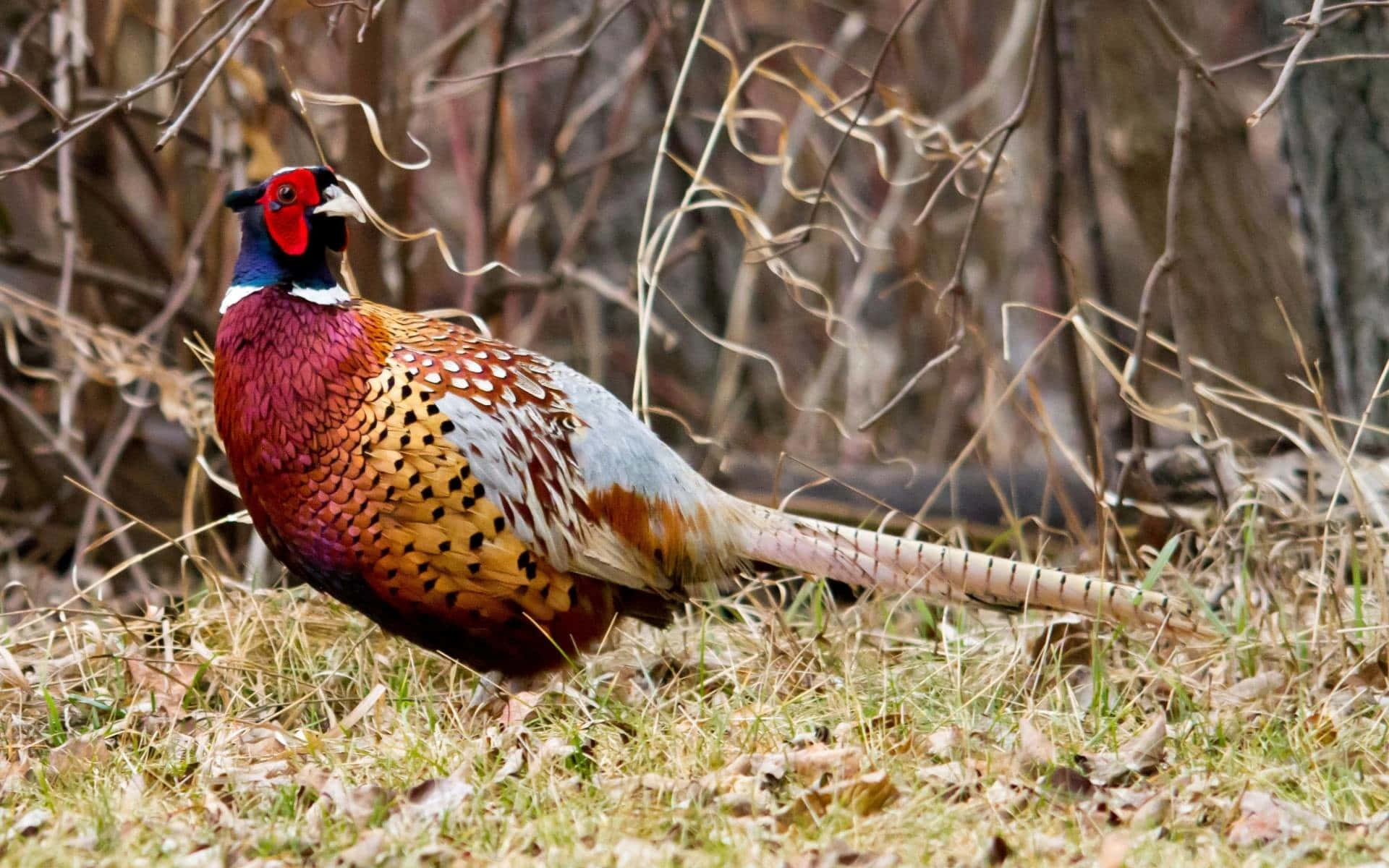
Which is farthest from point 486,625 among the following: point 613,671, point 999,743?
point 999,743

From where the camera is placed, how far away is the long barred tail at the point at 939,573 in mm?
3371

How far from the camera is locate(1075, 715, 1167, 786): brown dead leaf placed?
2.72 metres

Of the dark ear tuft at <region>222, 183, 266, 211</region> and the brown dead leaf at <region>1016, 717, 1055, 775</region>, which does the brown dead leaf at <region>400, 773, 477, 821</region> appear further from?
the dark ear tuft at <region>222, 183, 266, 211</region>

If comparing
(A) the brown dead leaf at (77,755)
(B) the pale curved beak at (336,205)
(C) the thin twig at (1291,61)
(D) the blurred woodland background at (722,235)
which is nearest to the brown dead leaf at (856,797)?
(D) the blurred woodland background at (722,235)

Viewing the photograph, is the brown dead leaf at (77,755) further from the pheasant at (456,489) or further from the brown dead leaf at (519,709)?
the brown dead leaf at (519,709)

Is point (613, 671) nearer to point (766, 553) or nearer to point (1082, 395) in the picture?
point (766, 553)

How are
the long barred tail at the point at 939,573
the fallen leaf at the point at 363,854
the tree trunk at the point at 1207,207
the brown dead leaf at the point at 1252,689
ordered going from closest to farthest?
the fallen leaf at the point at 363,854 < the brown dead leaf at the point at 1252,689 < the long barred tail at the point at 939,573 < the tree trunk at the point at 1207,207

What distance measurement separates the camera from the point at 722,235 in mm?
7719

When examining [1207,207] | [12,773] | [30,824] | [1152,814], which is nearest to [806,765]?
[1152,814]

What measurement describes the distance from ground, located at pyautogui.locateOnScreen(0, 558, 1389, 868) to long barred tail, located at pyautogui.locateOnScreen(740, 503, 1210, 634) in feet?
0.28

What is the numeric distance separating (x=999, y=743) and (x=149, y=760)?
5.68 ft

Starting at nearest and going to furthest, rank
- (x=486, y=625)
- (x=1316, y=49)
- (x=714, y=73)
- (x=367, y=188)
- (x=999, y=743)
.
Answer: (x=999, y=743), (x=486, y=625), (x=1316, y=49), (x=367, y=188), (x=714, y=73)

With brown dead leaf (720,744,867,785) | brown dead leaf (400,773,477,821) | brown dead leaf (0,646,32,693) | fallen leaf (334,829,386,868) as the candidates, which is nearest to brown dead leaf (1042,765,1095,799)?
brown dead leaf (720,744,867,785)

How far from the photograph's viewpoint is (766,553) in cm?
366
